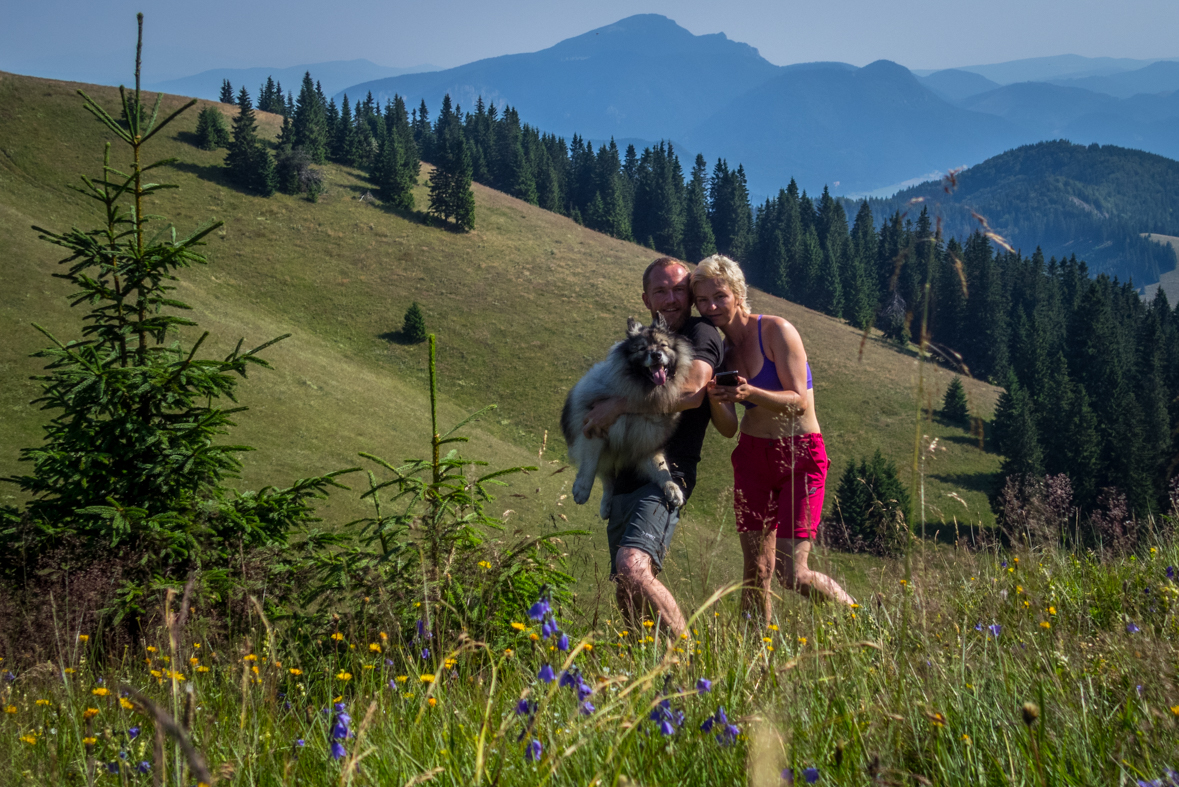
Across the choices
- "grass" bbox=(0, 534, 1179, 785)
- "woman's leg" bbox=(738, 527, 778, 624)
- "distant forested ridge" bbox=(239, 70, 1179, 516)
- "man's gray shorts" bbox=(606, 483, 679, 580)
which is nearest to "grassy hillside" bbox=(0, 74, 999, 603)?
"distant forested ridge" bbox=(239, 70, 1179, 516)

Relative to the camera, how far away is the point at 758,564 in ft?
11.5

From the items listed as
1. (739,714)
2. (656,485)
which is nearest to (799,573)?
(656,485)

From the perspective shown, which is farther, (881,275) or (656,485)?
(881,275)

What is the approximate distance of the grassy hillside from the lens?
23047 mm

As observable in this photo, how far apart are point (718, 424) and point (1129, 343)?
83.0 metres

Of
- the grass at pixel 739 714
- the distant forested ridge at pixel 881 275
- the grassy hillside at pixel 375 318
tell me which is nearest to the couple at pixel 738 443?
the grass at pixel 739 714

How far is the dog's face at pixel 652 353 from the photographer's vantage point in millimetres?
4145

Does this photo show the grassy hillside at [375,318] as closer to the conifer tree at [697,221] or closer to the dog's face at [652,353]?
the dog's face at [652,353]

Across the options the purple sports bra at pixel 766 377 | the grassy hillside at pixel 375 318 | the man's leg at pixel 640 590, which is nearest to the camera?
the man's leg at pixel 640 590

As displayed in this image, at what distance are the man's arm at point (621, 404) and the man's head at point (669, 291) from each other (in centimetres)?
49

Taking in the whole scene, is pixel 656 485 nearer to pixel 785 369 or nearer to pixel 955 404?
pixel 785 369

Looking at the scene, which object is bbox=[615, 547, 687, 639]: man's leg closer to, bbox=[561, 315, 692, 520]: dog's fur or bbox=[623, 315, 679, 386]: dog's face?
bbox=[561, 315, 692, 520]: dog's fur

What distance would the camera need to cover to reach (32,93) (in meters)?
57.7

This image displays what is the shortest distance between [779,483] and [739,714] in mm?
2300
